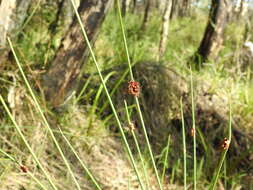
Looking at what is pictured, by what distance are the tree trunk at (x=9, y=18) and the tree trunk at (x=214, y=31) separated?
6.73 feet

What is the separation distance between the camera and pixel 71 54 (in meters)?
1.65

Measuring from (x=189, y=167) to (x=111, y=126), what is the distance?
49 cm

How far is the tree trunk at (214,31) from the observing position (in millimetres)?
3264

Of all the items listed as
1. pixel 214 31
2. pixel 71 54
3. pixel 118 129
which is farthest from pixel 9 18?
pixel 214 31

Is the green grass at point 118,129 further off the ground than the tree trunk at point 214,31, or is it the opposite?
the tree trunk at point 214,31

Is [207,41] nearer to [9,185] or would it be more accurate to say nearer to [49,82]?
[49,82]

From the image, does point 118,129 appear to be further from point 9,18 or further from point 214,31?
point 214,31

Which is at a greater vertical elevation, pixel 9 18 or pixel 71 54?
pixel 9 18

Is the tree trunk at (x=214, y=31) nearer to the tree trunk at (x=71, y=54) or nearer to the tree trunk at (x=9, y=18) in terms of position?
the tree trunk at (x=71, y=54)

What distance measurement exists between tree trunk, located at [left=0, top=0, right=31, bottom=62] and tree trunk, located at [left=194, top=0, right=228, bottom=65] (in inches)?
80.8

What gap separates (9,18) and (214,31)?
2.27 m

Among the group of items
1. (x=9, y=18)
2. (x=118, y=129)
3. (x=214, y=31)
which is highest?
(x=9, y=18)

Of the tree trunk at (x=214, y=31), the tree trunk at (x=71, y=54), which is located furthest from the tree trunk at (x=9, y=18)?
the tree trunk at (x=214, y=31)

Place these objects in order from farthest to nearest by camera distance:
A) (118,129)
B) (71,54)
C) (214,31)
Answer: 1. (214,31)
2. (118,129)
3. (71,54)
